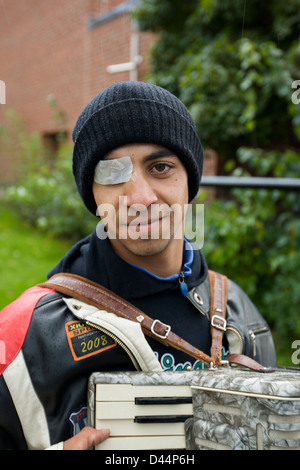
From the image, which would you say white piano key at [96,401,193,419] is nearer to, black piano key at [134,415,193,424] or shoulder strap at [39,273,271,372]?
black piano key at [134,415,193,424]

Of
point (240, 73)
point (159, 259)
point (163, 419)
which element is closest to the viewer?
point (163, 419)

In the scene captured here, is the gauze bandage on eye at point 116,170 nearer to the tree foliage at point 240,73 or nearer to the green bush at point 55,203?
the tree foliage at point 240,73

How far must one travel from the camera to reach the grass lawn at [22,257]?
3.45 m

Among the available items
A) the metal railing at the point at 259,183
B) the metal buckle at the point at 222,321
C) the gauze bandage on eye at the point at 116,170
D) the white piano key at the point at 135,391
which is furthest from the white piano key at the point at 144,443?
the metal railing at the point at 259,183

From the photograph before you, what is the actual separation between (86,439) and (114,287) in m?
0.41

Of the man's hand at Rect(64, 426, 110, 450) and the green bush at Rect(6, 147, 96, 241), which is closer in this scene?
the man's hand at Rect(64, 426, 110, 450)

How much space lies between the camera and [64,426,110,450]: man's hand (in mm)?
1124

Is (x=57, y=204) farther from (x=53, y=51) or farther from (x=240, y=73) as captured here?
(x=240, y=73)

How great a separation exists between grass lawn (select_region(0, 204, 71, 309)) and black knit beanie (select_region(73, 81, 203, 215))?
1978 millimetres

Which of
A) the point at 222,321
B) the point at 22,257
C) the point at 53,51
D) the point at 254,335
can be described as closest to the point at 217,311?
the point at 222,321

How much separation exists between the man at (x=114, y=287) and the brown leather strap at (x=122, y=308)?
0.08ft

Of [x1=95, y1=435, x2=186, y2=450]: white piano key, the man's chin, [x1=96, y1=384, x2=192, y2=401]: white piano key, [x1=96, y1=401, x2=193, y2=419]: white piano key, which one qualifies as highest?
the man's chin

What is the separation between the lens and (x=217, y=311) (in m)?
1.47

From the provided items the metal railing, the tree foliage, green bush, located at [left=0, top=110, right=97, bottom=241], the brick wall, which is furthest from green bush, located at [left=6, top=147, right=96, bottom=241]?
the metal railing
